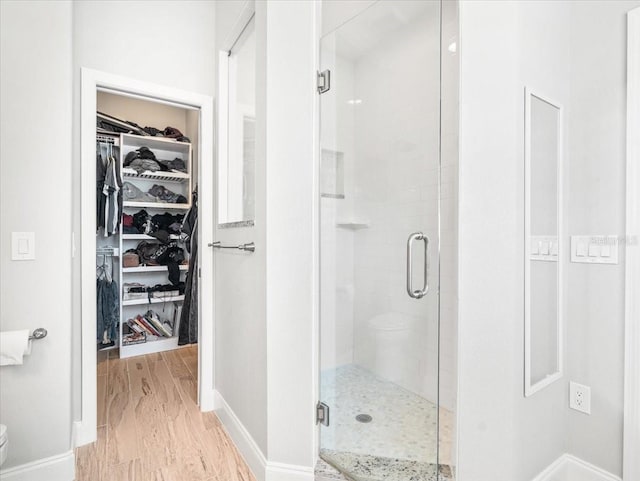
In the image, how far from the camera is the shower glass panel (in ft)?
5.24

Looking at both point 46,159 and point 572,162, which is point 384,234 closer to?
point 572,162

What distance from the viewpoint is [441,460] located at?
150 cm

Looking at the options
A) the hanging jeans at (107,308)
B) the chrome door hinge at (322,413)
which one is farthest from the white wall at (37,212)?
the hanging jeans at (107,308)

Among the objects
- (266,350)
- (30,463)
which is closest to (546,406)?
(266,350)

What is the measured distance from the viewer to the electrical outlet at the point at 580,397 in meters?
1.61

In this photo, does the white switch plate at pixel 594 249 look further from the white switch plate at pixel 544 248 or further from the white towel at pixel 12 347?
the white towel at pixel 12 347

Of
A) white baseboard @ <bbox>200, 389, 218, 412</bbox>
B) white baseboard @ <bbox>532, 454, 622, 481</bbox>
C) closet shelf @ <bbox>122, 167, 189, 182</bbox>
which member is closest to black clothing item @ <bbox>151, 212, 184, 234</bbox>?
closet shelf @ <bbox>122, 167, 189, 182</bbox>

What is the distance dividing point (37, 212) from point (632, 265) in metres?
2.72

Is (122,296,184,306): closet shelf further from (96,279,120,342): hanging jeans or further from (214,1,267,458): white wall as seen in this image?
(214,1,267,458): white wall

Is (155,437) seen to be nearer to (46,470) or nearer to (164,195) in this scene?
(46,470)

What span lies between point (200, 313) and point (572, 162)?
2.37 meters

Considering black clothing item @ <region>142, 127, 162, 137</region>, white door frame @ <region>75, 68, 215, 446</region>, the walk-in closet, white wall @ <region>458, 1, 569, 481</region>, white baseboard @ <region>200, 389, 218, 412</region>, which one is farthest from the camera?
black clothing item @ <region>142, 127, 162, 137</region>

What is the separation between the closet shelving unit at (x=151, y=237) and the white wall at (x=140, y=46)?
1460 millimetres

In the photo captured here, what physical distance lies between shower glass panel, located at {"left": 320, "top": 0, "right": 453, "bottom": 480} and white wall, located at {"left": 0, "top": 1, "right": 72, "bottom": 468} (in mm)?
1279
